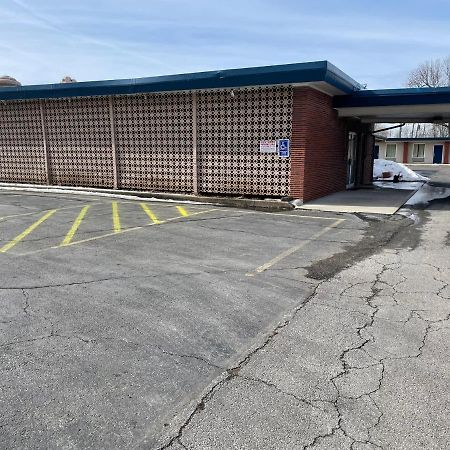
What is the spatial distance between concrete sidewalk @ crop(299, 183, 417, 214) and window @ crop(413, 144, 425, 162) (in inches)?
1456

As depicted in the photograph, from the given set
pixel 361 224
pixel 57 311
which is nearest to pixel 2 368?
pixel 57 311

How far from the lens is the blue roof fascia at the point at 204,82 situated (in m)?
11.9

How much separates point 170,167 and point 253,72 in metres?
4.59

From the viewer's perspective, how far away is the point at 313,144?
13492mm

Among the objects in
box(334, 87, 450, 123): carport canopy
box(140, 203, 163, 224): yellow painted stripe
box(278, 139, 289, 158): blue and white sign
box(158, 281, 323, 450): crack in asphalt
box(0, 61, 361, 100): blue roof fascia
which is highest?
box(0, 61, 361, 100): blue roof fascia

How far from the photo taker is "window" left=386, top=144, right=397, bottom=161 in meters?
50.1

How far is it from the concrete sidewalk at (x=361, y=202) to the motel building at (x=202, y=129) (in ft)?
1.61

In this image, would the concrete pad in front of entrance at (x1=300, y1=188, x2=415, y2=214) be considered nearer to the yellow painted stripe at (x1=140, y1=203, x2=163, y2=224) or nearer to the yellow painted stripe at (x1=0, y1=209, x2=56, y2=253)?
the yellow painted stripe at (x1=140, y1=203, x2=163, y2=224)

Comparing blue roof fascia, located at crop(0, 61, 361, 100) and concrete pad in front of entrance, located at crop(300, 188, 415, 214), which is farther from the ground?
blue roof fascia, located at crop(0, 61, 361, 100)

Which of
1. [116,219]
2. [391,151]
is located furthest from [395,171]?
[391,151]

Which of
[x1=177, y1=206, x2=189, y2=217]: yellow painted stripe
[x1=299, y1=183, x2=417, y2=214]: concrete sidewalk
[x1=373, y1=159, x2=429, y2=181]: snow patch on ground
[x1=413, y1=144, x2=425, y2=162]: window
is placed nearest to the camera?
[x1=177, y1=206, x2=189, y2=217]: yellow painted stripe

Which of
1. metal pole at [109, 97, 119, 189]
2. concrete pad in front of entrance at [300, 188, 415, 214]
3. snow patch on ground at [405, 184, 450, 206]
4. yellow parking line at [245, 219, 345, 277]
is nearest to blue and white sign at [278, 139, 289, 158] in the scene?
concrete pad in front of entrance at [300, 188, 415, 214]

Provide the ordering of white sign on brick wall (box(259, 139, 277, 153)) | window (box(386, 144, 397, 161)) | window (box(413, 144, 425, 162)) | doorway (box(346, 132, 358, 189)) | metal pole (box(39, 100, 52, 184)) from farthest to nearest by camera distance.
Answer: window (box(386, 144, 397, 161))
window (box(413, 144, 425, 162))
doorway (box(346, 132, 358, 189))
metal pole (box(39, 100, 52, 184))
white sign on brick wall (box(259, 139, 277, 153))

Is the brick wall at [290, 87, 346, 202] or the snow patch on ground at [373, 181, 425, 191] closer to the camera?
the brick wall at [290, 87, 346, 202]
